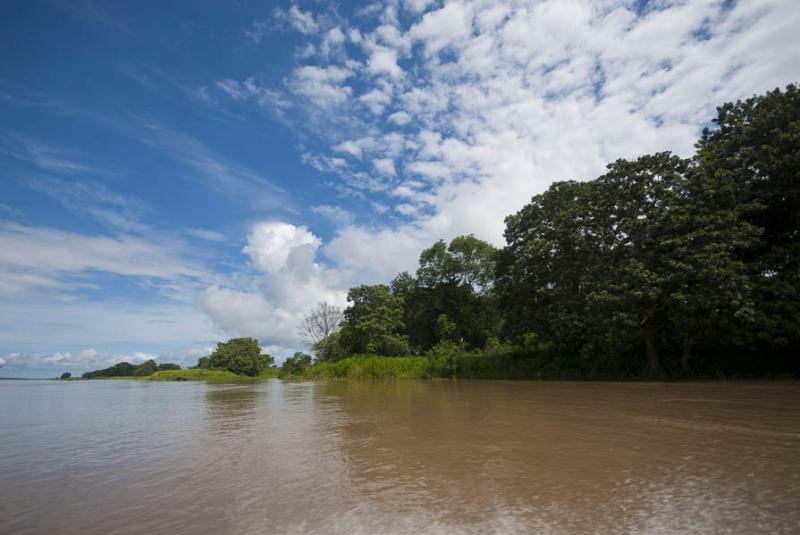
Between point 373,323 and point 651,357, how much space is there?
26.2 metres

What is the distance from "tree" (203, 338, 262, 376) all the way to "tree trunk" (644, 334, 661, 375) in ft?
179

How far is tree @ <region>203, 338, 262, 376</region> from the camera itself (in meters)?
61.2

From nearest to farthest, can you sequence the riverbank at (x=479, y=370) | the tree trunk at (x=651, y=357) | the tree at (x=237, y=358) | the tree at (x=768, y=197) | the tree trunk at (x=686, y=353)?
the tree at (x=768, y=197) → the tree trunk at (x=686, y=353) → the tree trunk at (x=651, y=357) → the riverbank at (x=479, y=370) → the tree at (x=237, y=358)

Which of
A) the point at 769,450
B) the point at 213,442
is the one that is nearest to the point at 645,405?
the point at 769,450

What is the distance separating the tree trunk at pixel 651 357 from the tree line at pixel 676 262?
0.20 feet

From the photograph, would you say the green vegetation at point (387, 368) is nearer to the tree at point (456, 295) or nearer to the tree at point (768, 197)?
the tree at point (456, 295)

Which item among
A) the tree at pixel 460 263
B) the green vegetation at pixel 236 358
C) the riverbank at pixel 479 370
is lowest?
the riverbank at pixel 479 370

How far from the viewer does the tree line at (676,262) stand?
56.7 ft

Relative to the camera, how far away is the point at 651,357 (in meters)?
21.2

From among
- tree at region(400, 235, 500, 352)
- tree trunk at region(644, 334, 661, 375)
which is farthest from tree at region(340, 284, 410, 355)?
tree trunk at region(644, 334, 661, 375)

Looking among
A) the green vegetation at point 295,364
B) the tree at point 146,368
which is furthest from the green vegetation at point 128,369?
the green vegetation at point 295,364

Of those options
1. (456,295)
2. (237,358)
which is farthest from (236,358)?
(456,295)

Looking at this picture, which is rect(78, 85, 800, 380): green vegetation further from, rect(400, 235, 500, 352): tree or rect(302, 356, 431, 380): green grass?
rect(400, 235, 500, 352): tree

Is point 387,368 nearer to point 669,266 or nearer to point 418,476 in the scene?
point 669,266
